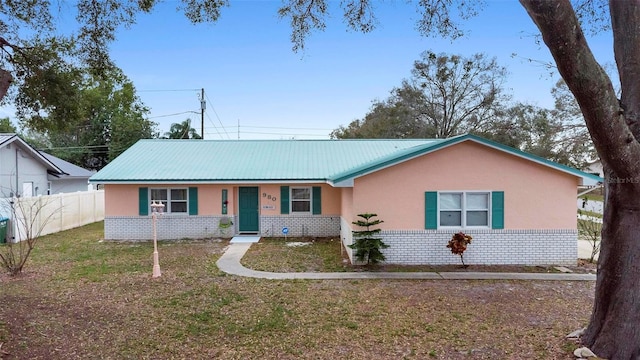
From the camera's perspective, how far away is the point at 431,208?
10.8 meters

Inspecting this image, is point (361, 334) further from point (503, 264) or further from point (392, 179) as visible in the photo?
point (503, 264)

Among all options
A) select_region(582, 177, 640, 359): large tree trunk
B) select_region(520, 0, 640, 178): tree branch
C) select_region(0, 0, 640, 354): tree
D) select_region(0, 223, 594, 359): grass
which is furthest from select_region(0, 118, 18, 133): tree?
select_region(582, 177, 640, 359): large tree trunk

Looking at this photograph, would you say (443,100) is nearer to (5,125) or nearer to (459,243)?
(459,243)

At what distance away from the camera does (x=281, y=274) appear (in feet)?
32.6

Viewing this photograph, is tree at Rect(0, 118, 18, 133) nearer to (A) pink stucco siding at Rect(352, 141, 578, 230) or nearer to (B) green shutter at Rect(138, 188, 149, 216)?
(B) green shutter at Rect(138, 188, 149, 216)

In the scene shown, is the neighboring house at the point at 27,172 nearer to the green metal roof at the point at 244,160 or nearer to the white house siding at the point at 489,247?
the green metal roof at the point at 244,160

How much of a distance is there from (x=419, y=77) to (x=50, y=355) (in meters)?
33.5

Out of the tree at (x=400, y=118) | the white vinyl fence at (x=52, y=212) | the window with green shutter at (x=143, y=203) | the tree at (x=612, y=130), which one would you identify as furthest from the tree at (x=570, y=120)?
the white vinyl fence at (x=52, y=212)

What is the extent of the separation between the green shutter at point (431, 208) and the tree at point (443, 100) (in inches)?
954

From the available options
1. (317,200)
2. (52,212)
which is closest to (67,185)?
(52,212)

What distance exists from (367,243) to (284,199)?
236 inches

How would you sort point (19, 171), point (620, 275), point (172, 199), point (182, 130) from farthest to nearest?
point (182, 130), point (19, 171), point (172, 199), point (620, 275)

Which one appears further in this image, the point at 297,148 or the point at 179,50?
the point at 297,148

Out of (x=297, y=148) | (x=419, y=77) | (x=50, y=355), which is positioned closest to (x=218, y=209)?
(x=297, y=148)
